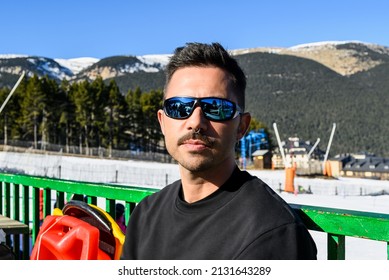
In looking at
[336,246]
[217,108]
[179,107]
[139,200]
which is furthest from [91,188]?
[336,246]

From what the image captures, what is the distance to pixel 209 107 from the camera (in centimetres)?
220

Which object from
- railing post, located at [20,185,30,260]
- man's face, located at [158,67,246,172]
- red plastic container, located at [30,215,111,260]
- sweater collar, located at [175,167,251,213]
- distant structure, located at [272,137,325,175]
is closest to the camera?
sweater collar, located at [175,167,251,213]

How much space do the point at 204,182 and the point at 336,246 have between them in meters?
0.56

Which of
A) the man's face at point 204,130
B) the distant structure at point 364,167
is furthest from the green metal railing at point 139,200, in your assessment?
the distant structure at point 364,167

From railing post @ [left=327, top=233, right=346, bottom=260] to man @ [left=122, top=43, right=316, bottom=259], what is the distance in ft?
1.27

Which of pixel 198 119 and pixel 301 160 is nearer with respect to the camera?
pixel 198 119

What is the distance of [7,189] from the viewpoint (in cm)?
524

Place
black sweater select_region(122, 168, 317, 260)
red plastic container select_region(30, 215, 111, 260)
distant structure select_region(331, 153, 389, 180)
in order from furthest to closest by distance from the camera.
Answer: distant structure select_region(331, 153, 389, 180) → red plastic container select_region(30, 215, 111, 260) → black sweater select_region(122, 168, 317, 260)

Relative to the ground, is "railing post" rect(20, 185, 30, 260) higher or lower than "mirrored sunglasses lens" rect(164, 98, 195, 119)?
lower

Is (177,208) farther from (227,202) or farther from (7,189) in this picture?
(7,189)

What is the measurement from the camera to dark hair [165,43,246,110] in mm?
2217

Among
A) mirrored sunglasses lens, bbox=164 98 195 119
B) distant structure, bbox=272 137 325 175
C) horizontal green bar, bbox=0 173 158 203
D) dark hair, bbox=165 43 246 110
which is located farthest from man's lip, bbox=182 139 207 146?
distant structure, bbox=272 137 325 175

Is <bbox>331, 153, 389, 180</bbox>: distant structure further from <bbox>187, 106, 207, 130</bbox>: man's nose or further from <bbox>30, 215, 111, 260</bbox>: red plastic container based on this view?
<bbox>187, 106, 207, 130</bbox>: man's nose

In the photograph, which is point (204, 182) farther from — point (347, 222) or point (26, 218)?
point (26, 218)
